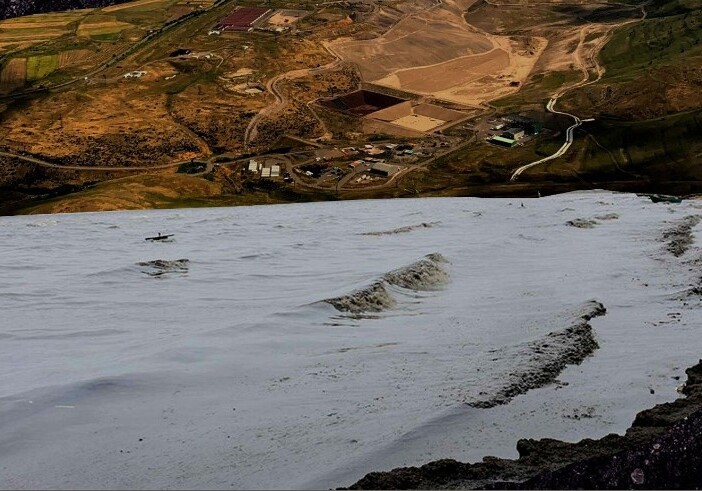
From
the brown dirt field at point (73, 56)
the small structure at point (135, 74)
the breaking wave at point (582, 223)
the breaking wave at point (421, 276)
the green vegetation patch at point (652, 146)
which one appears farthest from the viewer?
the brown dirt field at point (73, 56)

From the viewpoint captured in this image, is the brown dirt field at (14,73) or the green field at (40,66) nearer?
the brown dirt field at (14,73)

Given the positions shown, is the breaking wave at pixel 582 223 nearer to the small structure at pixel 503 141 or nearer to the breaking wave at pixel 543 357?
the breaking wave at pixel 543 357

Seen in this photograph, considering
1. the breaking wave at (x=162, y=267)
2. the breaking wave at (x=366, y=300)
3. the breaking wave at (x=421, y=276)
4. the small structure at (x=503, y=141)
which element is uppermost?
the breaking wave at (x=366, y=300)

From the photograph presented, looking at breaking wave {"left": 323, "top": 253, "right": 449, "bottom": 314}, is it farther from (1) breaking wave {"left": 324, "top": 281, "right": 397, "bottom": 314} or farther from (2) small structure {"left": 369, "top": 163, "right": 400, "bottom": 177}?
(2) small structure {"left": 369, "top": 163, "right": 400, "bottom": 177}

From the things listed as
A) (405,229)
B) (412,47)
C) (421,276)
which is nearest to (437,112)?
(412,47)

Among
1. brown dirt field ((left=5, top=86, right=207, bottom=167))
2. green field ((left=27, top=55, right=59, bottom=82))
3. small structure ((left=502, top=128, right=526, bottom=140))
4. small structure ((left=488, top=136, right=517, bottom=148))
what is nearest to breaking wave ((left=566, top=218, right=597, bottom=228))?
small structure ((left=488, top=136, right=517, bottom=148))

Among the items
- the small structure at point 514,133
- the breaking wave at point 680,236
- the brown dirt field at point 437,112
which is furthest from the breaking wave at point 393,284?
the brown dirt field at point 437,112
